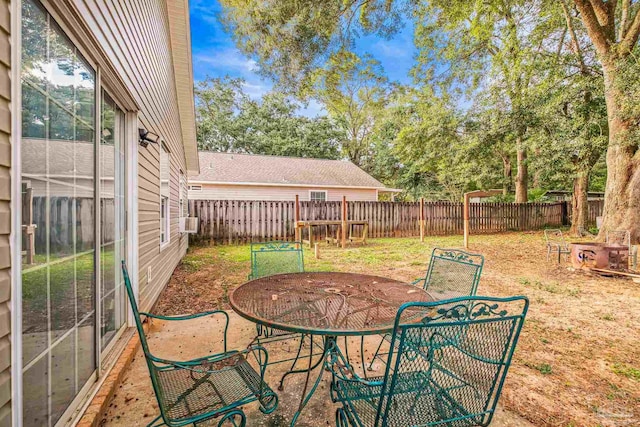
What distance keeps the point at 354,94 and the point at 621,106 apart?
17.1 metres

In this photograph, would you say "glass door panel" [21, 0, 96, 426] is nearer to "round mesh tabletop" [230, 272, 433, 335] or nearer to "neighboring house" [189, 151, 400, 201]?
"round mesh tabletop" [230, 272, 433, 335]

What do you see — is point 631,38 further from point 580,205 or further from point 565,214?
point 565,214

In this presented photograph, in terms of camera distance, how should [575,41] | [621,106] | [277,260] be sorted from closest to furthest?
[277,260] < [621,106] < [575,41]

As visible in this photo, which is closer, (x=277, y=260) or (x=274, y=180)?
(x=277, y=260)

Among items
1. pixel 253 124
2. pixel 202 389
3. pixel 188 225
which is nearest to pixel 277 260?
pixel 202 389

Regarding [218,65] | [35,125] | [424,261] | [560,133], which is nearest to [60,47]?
[35,125]

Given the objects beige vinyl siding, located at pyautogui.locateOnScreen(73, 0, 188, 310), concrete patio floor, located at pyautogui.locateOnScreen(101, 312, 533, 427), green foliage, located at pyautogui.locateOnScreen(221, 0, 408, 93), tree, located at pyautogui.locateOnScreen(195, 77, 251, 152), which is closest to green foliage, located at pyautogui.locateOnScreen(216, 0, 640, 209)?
green foliage, located at pyautogui.locateOnScreen(221, 0, 408, 93)

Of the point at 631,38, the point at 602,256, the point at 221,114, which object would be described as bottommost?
the point at 602,256

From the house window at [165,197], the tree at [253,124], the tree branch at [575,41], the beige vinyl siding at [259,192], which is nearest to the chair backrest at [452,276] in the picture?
the house window at [165,197]

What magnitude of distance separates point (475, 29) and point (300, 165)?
A: 383 inches

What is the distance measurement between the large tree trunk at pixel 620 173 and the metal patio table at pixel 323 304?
8.36 m

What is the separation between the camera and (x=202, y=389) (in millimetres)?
1603

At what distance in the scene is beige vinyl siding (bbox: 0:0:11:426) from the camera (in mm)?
1088

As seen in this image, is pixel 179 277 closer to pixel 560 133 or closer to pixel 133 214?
pixel 133 214
